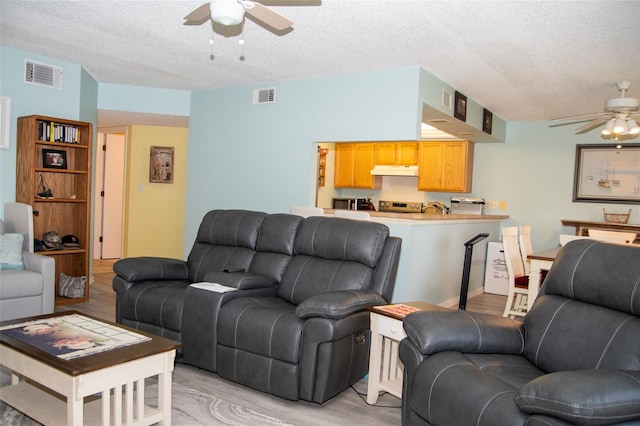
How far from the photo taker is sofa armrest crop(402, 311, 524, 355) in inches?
87.0

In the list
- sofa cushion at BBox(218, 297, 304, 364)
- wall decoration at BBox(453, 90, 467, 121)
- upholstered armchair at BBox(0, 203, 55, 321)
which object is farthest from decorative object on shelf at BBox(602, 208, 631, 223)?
upholstered armchair at BBox(0, 203, 55, 321)

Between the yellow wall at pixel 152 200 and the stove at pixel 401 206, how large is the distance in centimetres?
330

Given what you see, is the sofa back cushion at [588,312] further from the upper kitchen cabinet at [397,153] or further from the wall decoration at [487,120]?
the upper kitchen cabinet at [397,153]

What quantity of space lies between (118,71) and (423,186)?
15.3 feet

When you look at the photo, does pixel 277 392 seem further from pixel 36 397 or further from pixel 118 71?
pixel 118 71

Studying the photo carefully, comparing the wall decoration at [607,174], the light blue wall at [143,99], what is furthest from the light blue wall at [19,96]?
the wall decoration at [607,174]

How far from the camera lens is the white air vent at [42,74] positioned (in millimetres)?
4859

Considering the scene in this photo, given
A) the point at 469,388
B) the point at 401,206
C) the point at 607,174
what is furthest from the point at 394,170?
the point at 469,388

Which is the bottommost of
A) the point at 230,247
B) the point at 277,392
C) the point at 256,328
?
the point at 277,392

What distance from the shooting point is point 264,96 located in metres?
5.59

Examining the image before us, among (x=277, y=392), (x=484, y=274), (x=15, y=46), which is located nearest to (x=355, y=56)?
(x=277, y=392)

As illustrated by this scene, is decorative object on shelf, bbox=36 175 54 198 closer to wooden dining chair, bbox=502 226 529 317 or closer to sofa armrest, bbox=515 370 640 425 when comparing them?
wooden dining chair, bbox=502 226 529 317

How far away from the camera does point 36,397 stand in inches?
99.2

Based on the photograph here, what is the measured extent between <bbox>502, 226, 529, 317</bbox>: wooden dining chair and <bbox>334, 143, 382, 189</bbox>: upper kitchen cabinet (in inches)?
126
